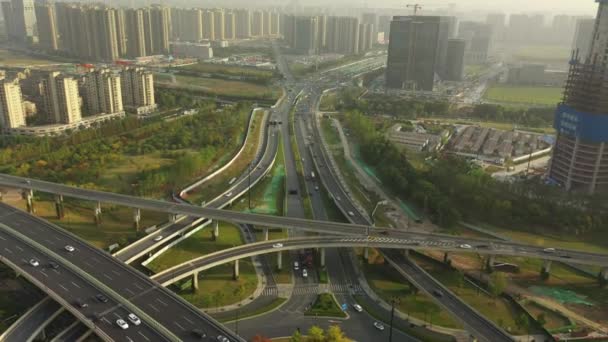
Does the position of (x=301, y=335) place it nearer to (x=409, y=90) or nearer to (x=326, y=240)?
(x=326, y=240)

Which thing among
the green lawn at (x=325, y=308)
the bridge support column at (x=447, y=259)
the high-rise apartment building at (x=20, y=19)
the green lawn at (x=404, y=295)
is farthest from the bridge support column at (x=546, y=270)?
the high-rise apartment building at (x=20, y=19)

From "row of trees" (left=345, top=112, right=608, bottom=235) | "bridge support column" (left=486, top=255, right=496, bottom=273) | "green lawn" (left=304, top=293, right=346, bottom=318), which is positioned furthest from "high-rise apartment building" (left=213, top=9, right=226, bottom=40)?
"green lawn" (left=304, top=293, right=346, bottom=318)

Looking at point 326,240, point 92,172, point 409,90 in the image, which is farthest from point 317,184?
point 409,90

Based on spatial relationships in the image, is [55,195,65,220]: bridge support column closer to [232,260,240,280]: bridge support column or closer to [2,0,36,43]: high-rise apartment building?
[232,260,240,280]: bridge support column

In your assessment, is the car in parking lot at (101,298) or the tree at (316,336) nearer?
the tree at (316,336)

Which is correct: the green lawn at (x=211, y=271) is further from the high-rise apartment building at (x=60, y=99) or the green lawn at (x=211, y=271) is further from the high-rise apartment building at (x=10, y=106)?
the high-rise apartment building at (x=10, y=106)

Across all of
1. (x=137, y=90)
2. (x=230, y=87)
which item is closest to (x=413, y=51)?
(x=230, y=87)
